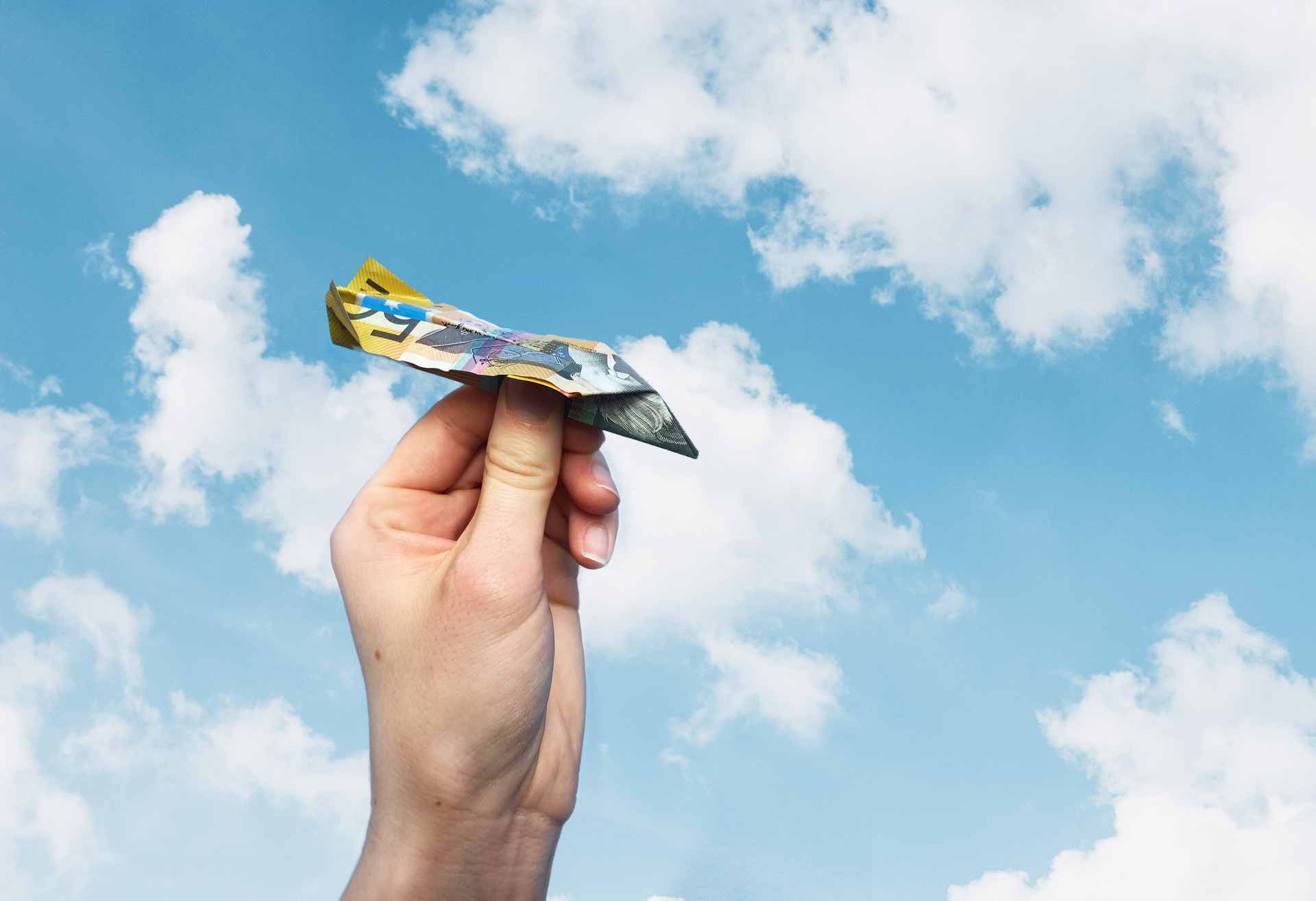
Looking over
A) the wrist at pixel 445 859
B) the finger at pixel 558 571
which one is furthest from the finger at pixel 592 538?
the wrist at pixel 445 859

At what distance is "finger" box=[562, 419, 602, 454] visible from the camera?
364 centimetres

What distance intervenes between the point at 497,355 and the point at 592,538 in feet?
2.53

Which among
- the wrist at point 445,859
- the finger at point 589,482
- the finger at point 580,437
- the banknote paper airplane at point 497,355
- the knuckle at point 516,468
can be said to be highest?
the banknote paper airplane at point 497,355

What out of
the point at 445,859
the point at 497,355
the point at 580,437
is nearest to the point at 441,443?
the point at 497,355

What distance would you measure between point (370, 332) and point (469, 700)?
1.43 meters

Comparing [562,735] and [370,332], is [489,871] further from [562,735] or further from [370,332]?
[370,332]

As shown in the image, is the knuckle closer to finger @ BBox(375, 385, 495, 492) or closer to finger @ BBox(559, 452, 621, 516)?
finger @ BBox(559, 452, 621, 516)

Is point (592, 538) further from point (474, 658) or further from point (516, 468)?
point (474, 658)

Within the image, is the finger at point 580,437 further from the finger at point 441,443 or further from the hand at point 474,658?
the finger at point 441,443

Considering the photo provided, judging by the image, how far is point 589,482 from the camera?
370 cm

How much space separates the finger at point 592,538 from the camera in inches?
151

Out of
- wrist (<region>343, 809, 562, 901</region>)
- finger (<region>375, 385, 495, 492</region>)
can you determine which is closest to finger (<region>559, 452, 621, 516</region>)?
finger (<region>375, 385, 495, 492</region>)

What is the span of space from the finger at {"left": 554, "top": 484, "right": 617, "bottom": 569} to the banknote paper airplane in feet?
1.36

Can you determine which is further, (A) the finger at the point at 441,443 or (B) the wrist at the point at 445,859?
(A) the finger at the point at 441,443
